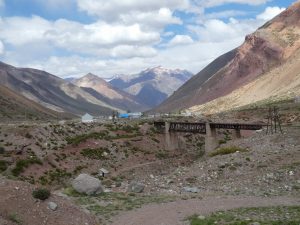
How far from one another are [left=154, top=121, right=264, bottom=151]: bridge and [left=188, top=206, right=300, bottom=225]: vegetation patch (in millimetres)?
41756

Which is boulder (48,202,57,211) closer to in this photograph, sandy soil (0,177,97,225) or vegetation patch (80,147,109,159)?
sandy soil (0,177,97,225)

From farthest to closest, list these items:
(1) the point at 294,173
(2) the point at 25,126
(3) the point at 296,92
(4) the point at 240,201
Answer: (3) the point at 296,92
(2) the point at 25,126
(1) the point at 294,173
(4) the point at 240,201

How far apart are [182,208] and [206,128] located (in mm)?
44915

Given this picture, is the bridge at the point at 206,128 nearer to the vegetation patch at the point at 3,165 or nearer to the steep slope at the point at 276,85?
the vegetation patch at the point at 3,165

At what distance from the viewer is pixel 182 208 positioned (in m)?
32.0

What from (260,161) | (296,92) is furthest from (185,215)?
(296,92)

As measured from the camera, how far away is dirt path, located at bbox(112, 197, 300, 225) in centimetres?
2891

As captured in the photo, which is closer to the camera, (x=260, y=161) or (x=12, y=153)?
(x=260, y=161)

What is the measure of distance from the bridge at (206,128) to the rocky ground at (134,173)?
2.31 metres

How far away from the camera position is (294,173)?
41000 millimetres

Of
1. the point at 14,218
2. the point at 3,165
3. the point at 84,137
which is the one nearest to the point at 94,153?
the point at 84,137

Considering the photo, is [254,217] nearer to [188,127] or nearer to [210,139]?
[210,139]

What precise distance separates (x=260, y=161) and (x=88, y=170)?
2759cm

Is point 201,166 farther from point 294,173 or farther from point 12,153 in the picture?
point 12,153
